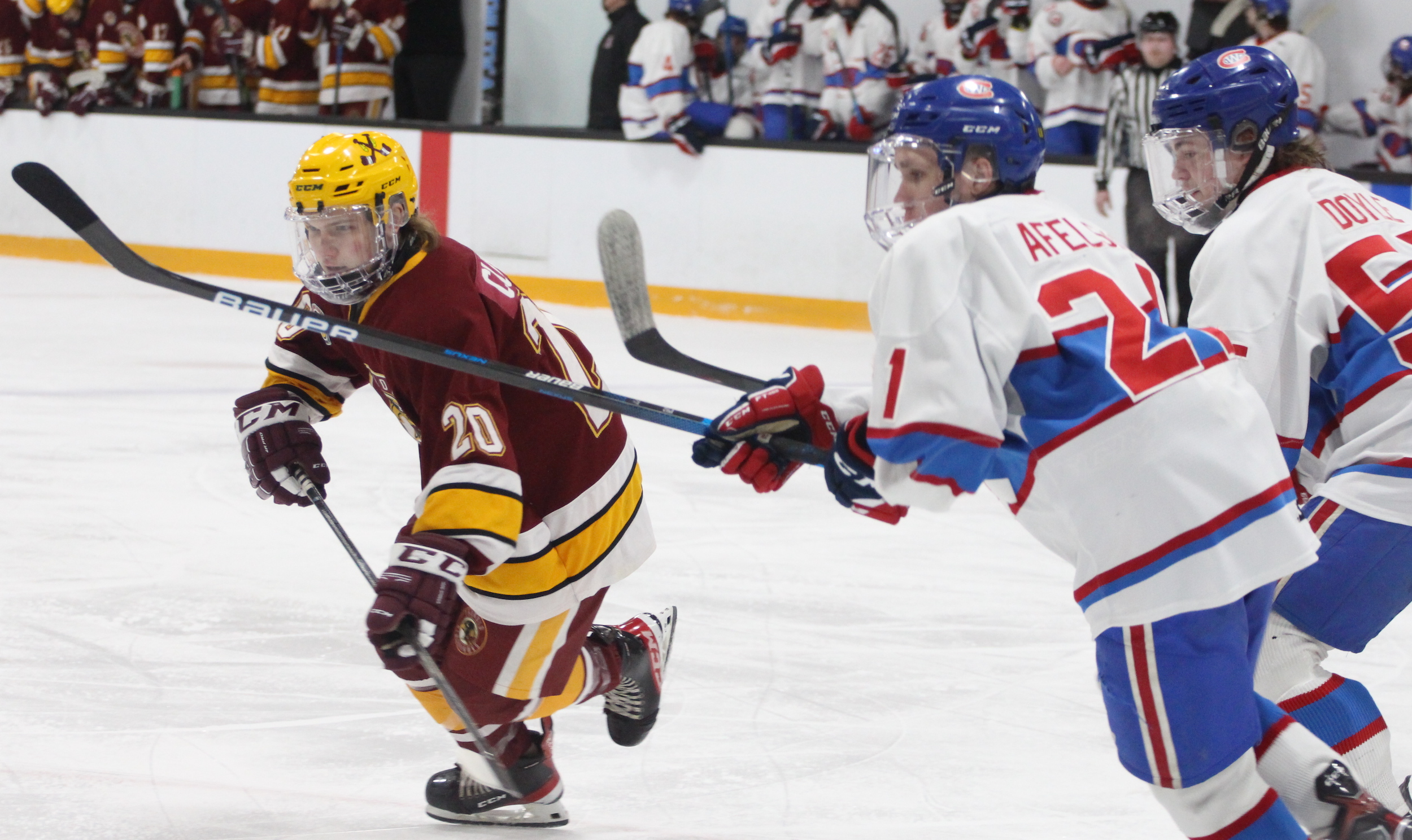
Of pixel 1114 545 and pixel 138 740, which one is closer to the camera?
pixel 1114 545

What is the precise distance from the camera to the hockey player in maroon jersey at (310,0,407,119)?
9.91 meters

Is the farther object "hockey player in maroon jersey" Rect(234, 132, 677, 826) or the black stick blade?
the black stick blade

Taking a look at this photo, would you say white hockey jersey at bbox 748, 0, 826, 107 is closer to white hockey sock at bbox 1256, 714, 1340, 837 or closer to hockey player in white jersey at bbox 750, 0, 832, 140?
hockey player in white jersey at bbox 750, 0, 832, 140

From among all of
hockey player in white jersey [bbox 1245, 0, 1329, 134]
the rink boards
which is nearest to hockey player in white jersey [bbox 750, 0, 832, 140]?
the rink boards

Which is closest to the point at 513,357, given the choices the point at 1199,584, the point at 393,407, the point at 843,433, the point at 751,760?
the point at 393,407

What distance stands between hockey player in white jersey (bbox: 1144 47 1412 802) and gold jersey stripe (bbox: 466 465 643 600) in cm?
89

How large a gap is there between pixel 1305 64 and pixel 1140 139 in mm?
985

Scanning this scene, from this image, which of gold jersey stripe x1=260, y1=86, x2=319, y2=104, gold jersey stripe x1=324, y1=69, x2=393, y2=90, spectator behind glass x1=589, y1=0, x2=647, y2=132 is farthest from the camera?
gold jersey stripe x1=260, y1=86, x2=319, y2=104

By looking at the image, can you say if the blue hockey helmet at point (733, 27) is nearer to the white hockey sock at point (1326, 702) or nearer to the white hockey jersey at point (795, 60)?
the white hockey jersey at point (795, 60)

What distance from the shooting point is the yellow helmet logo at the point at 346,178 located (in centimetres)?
207

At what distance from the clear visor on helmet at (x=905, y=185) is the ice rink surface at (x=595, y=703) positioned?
90 cm

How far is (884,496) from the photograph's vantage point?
1.66 meters

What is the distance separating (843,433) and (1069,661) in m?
1.48

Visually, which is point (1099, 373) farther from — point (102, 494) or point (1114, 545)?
point (102, 494)
